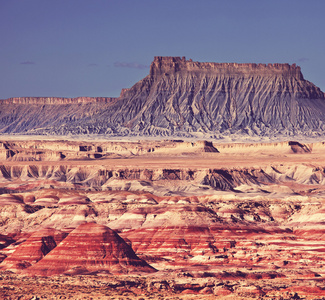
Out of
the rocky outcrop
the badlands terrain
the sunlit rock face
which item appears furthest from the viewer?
the rocky outcrop

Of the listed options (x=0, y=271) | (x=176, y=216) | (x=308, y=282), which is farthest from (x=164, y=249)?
(x=308, y=282)

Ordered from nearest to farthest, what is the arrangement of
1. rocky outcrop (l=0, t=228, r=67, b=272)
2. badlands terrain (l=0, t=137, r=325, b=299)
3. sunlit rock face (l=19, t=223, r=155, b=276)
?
badlands terrain (l=0, t=137, r=325, b=299) → sunlit rock face (l=19, t=223, r=155, b=276) → rocky outcrop (l=0, t=228, r=67, b=272)

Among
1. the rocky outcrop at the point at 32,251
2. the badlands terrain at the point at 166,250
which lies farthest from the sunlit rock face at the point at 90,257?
the rocky outcrop at the point at 32,251

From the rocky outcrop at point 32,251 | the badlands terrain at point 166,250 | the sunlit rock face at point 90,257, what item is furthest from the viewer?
the rocky outcrop at point 32,251

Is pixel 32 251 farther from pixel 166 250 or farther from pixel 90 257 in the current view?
pixel 166 250

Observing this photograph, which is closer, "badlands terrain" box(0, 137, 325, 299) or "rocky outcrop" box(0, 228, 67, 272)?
"badlands terrain" box(0, 137, 325, 299)

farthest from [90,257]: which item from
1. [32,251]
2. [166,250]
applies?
[166,250]

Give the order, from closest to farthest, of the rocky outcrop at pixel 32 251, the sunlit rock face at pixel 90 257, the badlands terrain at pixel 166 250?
the badlands terrain at pixel 166 250 < the sunlit rock face at pixel 90 257 < the rocky outcrop at pixel 32 251

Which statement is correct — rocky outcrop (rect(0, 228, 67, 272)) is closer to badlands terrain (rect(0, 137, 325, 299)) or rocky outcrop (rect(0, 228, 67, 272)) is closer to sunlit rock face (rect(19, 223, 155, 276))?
badlands terrain (rect(0, 137, 325, 299))

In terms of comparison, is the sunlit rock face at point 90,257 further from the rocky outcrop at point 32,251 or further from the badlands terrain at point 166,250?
the rocky outcrop at point 32,251

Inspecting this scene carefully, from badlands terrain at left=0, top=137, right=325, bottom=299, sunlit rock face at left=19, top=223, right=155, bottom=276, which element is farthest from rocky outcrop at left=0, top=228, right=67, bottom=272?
sunlit rock face at left=19, top=223, right=155, bottom=276

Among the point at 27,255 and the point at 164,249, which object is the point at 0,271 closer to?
the point at 27,255

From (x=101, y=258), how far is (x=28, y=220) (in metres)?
48.2

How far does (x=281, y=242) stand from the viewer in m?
115
